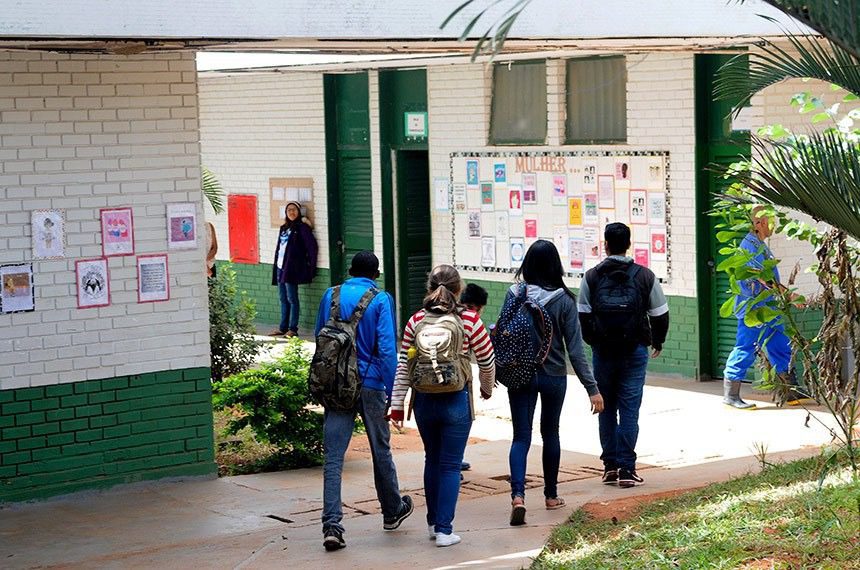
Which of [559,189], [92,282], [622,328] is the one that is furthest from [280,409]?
[559,189]

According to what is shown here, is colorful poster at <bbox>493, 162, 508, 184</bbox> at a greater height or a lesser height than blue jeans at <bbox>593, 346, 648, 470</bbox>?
greater

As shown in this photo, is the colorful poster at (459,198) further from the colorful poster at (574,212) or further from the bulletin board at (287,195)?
the bulletin board at (287,195)

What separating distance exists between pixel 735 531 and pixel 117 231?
4.93 metres

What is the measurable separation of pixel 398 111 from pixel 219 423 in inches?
246

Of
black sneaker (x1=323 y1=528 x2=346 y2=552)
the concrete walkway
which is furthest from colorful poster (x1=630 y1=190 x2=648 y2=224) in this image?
black sneaker (x1=323 y1=528 x2=346 y2=552)

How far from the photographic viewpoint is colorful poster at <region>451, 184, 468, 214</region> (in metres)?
16.5

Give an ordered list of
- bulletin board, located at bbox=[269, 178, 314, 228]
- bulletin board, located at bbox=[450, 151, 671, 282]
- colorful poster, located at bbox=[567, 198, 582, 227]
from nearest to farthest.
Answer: bulletin board, located at bbox=[450, 151, 671, 282]
colorful poster, located at bbox=[567, 198, 582, 227]
bulletin board, located at bbox=[269, 178, 314, 228]

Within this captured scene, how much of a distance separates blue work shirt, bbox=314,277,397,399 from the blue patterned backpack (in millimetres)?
736

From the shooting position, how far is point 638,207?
47.5 ft

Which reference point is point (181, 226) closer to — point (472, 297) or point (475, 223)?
point (472, 297)

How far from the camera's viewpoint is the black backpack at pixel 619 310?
939 centimetres

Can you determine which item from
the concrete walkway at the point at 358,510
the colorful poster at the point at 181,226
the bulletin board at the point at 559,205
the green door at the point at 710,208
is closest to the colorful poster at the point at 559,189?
the bulletin board at the point at 559,205

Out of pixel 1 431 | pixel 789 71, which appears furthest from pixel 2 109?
pixel 789 71

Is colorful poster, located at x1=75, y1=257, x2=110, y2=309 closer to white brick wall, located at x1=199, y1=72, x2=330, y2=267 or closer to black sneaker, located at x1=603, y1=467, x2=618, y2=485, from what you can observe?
black sneaker, located at x1=603, y1=467, x2=618, y2=485
